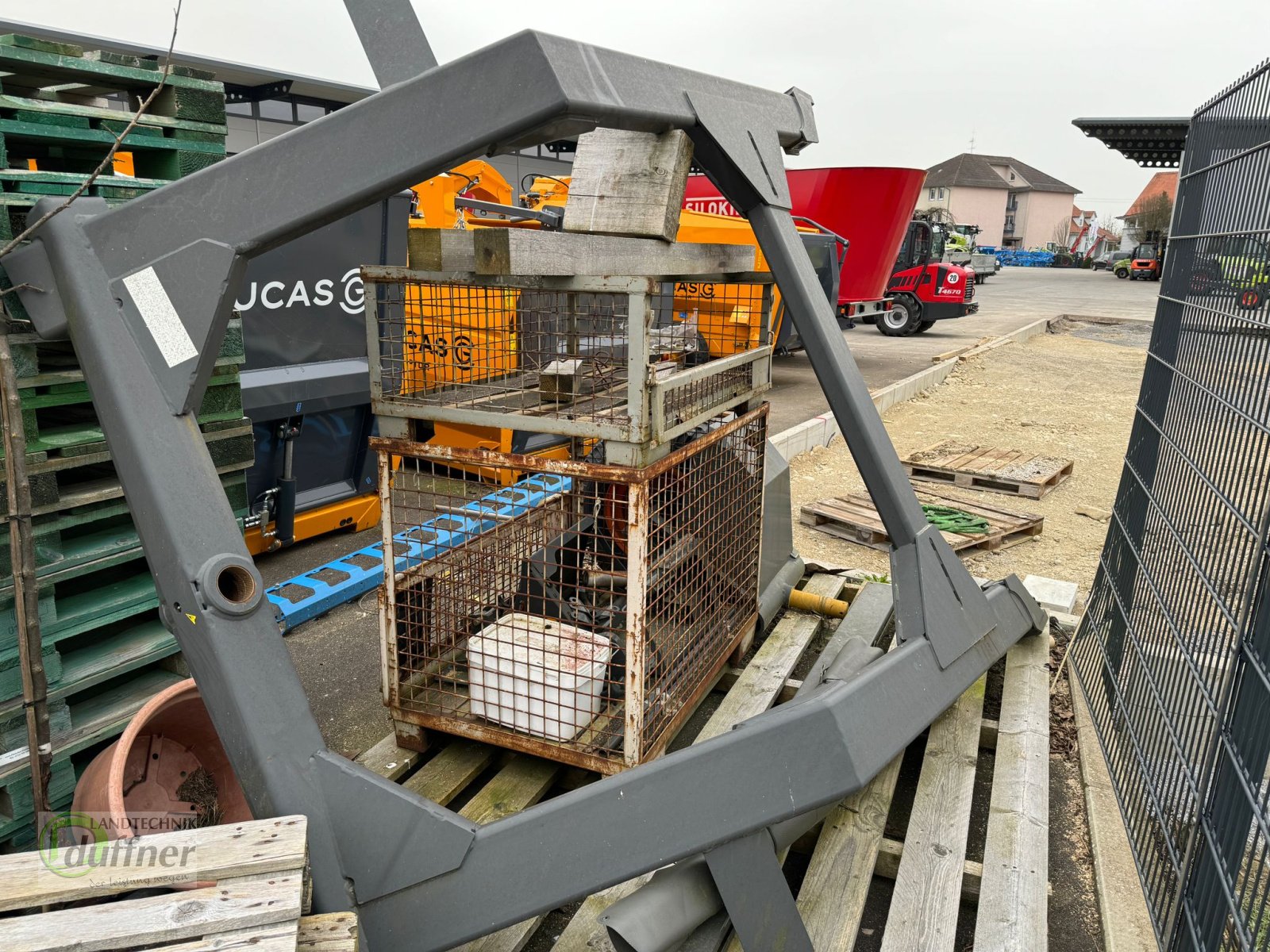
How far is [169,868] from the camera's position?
5.82 ft

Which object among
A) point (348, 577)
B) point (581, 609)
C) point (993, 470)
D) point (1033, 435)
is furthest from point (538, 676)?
point (1033, 435)

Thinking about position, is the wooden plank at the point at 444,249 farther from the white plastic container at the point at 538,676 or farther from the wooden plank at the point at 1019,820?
the wooden plank at the point at 1019,820

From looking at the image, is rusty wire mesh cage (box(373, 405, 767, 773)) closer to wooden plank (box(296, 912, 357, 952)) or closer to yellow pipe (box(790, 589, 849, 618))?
yellow pipe (box(790, 589, 849, 618))

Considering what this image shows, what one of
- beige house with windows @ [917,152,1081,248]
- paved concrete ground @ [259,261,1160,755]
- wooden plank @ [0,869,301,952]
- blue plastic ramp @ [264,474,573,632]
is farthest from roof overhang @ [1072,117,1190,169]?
beige house with windows @ [917,152,1081,248]

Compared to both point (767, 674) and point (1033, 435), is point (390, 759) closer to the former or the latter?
point (767, 674)

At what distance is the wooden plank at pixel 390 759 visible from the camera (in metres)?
3.00

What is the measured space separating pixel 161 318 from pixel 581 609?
5.43 feet

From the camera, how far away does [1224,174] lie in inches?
119

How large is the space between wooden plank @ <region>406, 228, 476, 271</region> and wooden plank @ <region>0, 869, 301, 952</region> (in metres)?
1.57

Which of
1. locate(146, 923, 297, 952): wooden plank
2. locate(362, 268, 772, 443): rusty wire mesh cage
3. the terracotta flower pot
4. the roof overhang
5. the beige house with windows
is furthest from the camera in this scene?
the beige house with windows

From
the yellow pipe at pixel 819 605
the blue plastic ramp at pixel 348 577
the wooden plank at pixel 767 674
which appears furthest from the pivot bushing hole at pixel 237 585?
the yellow pipe at pixel 819 605

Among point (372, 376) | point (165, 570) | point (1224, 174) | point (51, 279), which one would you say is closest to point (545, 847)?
point (165, 570)

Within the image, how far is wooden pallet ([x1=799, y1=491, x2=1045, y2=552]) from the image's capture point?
5.75m

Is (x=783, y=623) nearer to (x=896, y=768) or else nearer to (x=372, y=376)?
(x=896, y=768)
